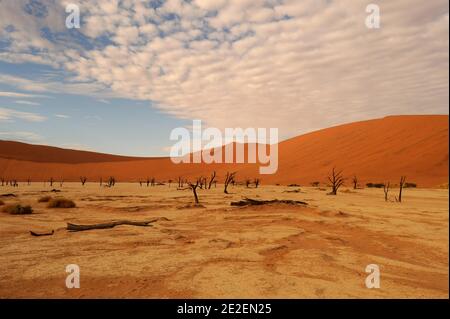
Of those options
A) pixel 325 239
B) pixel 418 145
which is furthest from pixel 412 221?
pixel 418 145

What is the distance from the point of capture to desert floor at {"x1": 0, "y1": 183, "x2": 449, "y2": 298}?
4.85 metres

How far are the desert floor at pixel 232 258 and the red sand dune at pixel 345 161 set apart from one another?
27.9 metres

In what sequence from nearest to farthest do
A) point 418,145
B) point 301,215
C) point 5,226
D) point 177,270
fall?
point 177,270 < point 5,226 < point 301,215 < point 418,145

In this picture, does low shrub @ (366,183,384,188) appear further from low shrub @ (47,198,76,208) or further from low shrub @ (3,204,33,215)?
low shrub @ (3,204,33,215)

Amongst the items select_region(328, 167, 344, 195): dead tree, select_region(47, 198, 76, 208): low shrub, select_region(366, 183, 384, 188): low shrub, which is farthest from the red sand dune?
select_region(47, 198, 76, 208): low shrub

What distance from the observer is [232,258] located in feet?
21.5

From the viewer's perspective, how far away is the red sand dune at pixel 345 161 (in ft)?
130

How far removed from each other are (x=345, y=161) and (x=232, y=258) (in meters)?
46.2

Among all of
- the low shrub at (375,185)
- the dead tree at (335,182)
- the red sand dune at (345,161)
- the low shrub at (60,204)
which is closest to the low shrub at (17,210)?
the low shrub at (60,204)

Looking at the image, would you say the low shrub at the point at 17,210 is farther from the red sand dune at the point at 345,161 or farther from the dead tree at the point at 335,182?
the red sand dune at the point at 345,161

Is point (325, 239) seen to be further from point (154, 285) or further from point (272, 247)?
point (154, 285)
